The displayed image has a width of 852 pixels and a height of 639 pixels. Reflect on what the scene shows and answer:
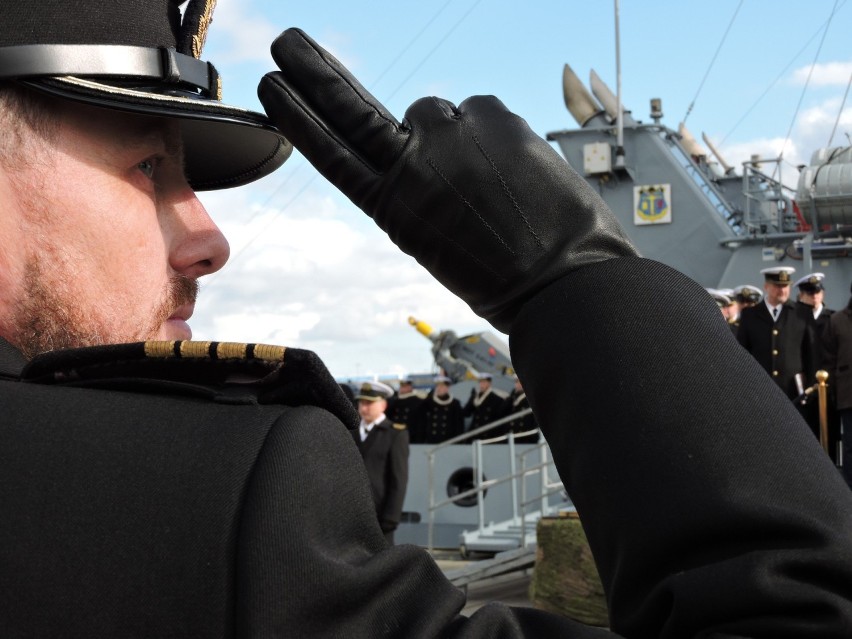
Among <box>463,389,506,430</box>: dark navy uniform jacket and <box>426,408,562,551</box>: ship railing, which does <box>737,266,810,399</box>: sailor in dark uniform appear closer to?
<box>426,408,562,551</box>: ship railing

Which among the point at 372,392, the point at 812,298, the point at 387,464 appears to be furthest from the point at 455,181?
the point at 812,298

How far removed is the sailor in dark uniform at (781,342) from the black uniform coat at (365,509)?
970cm

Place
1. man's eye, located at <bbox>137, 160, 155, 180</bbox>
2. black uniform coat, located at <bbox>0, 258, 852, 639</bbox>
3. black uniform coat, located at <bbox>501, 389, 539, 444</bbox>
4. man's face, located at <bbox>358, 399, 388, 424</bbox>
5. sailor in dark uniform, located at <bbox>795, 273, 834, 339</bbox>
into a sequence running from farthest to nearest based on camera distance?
black uniform coat, located at <bbox>501, 389, 539, 444</bbox> < man's face, located at <bbox>358, 399, 388, 424</bbox> < sailor in dark uniform, located at <bbox>795, 273, 834, 339</bbox> < man's eye, located at <bbox>137, 160, 155, 180</bbox> < black uniform coat, located at <bbox>0, 258, 852, 639</bbox>

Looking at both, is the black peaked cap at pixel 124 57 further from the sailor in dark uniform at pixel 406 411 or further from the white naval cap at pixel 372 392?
the sailor in dark uniform at pixel 406 411

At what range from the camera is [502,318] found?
40.6 inches

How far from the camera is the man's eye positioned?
1.18m

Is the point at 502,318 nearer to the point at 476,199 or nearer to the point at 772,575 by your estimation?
the point at 476,199

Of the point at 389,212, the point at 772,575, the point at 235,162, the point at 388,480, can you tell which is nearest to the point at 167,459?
the point at 389,212

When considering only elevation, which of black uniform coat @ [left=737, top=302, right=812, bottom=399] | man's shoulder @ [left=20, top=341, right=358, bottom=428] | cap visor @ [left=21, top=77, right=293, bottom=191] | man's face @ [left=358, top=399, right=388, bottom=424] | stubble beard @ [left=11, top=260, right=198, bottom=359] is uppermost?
black uniform coat @ [left=737, top=302, right=812, bottom=399]

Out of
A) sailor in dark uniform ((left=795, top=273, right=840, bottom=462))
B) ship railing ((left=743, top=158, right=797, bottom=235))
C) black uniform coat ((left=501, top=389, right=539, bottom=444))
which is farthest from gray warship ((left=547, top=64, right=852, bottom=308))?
sailor in dark uniform ((left=795, top=273, right=840, bottom=462))

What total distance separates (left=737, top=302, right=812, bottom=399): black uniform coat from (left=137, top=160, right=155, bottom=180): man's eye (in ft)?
31.7

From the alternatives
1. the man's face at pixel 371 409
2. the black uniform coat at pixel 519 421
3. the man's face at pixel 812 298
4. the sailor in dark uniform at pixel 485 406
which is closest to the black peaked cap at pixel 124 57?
the man's face at pixel 371 409

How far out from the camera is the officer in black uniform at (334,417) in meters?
0.78

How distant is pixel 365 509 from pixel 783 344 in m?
10.1
